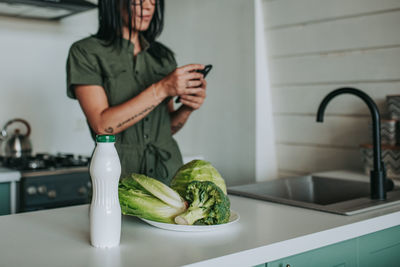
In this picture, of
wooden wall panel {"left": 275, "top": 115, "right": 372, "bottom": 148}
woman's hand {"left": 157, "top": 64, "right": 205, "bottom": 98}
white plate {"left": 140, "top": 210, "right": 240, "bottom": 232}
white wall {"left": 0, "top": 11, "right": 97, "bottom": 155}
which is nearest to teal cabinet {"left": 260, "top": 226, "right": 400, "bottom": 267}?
white plate {"left": 140, "top": 210, "right": 240, "bottom": 232}

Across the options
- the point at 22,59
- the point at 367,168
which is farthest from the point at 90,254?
the point at 22,59

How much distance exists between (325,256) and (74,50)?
98 cm

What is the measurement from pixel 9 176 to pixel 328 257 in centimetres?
159

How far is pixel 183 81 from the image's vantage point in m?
1.38

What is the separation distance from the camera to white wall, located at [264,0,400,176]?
208 cm

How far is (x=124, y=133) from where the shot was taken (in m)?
1.59

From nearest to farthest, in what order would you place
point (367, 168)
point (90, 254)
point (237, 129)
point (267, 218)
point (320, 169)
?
point (90, 254) < point (267, 218) < point (367, 168) < point (320, 169) < point (237, 129)

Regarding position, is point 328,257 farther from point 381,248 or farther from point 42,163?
point 42,163

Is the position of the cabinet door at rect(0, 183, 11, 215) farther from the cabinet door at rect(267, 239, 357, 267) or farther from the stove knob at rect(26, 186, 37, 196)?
the cabinet door at rect(267, 239, 357, 267)

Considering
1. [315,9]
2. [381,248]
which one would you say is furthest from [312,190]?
[315,9]

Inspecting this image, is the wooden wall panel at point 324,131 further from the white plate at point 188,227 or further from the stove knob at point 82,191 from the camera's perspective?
the white plate at point 188,227

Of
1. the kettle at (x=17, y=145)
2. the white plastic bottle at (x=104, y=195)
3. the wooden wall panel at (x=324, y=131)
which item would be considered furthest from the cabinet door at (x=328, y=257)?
the kettle at (x=17, y=145)

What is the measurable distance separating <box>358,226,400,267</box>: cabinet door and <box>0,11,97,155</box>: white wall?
2.21 m

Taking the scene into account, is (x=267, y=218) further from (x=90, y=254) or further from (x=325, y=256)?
(x=90, y=254)
